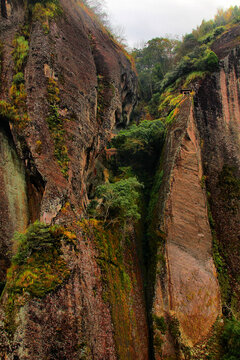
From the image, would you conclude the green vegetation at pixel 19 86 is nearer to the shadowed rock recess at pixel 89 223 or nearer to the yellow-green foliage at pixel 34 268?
the shadowed rock recess at pixel 89 223

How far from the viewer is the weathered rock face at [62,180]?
693 cm

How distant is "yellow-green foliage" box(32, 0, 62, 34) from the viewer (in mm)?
12538

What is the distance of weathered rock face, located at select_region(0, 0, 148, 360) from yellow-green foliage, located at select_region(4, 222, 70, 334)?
0.16 meters

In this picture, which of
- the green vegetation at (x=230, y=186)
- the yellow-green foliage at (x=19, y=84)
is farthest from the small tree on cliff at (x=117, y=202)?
the green vegetation at (x=230, y=186)

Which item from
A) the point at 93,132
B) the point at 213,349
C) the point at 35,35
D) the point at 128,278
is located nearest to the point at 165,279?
the point at 128,278

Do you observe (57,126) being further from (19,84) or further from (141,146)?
(141,146)

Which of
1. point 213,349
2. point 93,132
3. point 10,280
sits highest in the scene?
point 93,132

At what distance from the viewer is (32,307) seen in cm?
670

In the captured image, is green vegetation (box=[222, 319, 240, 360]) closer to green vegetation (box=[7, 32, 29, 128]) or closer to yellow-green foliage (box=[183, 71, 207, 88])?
green vegetation (box=[7, 32, 29, 128])

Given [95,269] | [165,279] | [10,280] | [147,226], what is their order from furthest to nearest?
[147,226], [165,279], [95,269], [10,280]

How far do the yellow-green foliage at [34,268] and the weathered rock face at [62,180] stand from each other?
6.3 inches

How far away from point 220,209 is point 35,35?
43.9 feet

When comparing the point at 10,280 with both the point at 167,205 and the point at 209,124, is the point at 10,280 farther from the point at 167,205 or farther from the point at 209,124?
the point at 209,124

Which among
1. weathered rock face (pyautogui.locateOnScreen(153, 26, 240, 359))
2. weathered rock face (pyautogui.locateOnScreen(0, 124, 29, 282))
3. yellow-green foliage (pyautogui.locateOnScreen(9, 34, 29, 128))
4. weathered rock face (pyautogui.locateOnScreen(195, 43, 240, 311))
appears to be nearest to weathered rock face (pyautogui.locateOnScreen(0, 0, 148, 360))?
weathered rock face (pyautogui.locateOnScreen(0, 124, 29, 282))
